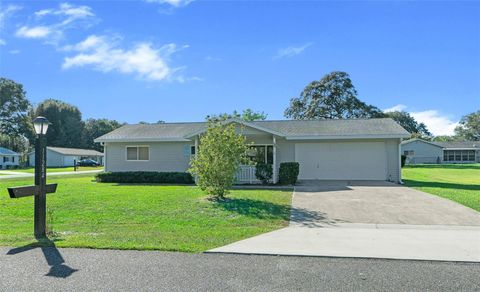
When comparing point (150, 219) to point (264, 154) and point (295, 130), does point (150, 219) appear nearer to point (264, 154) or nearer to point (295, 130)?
point (264, 154)

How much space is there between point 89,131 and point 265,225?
71371 mm

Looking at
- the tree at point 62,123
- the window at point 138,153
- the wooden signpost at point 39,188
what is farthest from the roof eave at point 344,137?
the tree at point 62,123

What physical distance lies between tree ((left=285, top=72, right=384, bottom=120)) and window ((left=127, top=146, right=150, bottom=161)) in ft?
92.3

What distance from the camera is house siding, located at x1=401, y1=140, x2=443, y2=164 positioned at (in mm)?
51281

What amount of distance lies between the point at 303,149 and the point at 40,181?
15013 millimetres

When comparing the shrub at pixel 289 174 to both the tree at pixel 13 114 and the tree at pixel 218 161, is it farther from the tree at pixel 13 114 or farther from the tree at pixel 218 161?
the tree at pixel 13 114

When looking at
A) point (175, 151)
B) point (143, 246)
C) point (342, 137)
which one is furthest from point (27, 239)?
point (342, 137)

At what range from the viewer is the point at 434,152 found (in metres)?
51.8

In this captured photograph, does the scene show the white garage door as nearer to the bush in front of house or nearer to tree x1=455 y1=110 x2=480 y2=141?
the bush in front of house

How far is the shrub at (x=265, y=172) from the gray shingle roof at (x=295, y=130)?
1.92 meters

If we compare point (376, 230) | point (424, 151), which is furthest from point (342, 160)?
point (424, 151)

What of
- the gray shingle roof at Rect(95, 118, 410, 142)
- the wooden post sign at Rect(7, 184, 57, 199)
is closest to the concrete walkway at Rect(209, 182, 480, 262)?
the wooden post sign at Rect(7, 184, 57, 199)

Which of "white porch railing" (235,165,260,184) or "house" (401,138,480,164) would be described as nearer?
"white porch railing" (235,165,260,184)

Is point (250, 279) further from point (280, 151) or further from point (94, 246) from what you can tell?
point (280, 151)
